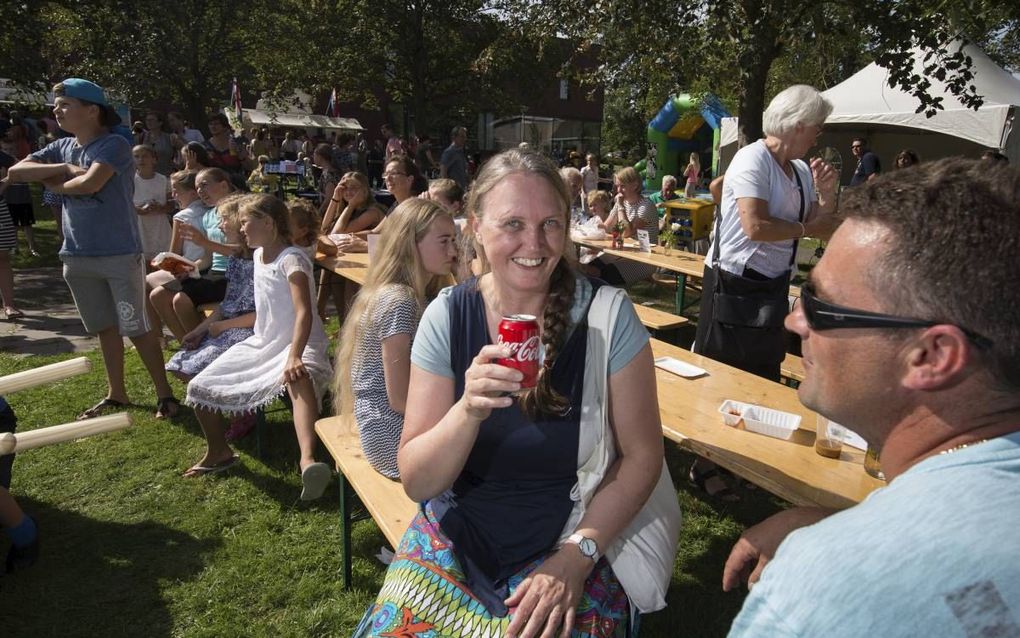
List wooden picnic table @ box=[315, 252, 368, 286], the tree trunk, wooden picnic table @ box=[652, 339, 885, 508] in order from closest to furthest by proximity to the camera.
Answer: wooden picnic table @ box=[652, 339, 885, 508], wooden picnic table @ box=[315, 252, 368, 286], the tree trunk

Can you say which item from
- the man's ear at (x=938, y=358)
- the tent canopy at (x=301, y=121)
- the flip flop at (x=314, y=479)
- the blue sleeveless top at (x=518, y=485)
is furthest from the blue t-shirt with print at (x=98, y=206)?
the tent canopy at (x=301, y=121)

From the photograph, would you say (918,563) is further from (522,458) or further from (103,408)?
(103,408)

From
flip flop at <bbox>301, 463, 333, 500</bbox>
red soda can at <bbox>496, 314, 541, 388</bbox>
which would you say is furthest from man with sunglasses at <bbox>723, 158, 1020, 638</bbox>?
flip flop at <bbox>301, 463, 333, 500</bbox>

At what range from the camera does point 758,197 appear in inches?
118

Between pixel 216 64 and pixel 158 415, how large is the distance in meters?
17.8

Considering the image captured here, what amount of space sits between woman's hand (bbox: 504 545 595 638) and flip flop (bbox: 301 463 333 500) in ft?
5.62

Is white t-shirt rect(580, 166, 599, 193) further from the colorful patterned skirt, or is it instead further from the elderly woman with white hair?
the colorful patterned skirt

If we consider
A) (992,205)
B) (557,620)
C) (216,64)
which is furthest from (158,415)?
(216,64)

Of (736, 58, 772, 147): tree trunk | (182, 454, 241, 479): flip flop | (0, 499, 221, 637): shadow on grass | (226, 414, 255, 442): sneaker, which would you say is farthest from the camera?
(736, 58, 772, 147): tree trunk

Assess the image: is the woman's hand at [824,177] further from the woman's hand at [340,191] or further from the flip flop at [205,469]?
the woman's hand at [340,191]

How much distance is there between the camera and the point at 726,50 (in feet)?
23.6

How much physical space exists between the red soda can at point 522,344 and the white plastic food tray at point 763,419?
1273 millimetres

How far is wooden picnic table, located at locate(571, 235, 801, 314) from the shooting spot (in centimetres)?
593

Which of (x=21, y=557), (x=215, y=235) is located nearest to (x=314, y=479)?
(x=21, y=557)
